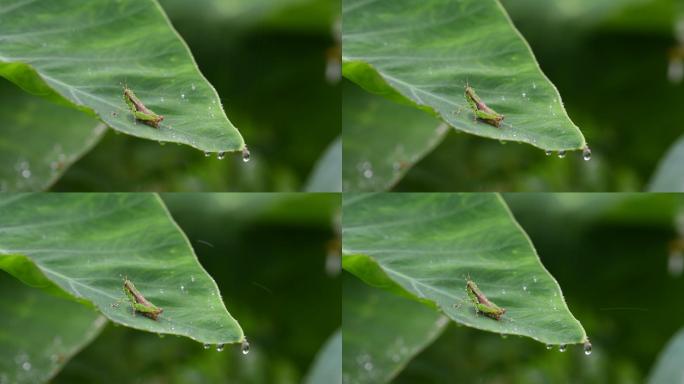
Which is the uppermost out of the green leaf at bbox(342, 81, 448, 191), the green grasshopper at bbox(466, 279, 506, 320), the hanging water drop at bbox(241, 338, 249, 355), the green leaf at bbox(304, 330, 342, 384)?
the green leaf at bbox(342, 81, 448, 191)

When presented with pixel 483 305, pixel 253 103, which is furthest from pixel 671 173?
pixel 253 103

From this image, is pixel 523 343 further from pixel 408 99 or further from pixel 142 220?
pixel 142 220

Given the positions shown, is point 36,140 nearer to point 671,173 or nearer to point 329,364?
point 329,364

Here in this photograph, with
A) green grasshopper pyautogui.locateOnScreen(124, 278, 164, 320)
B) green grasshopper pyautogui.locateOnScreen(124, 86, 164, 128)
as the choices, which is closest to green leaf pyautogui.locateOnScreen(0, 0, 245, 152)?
green grasshopper pyautogui.locateOnScreen(124, 86, 164, 128)

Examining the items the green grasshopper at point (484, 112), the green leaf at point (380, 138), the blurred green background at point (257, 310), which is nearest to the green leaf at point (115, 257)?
the blurred green background at point (257, 310)

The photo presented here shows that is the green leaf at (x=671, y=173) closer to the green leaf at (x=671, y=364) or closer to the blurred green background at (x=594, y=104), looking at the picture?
the blurred green background at (x=594, y=104)

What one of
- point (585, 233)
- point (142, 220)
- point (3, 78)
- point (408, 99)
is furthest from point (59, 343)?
point (585, 233)

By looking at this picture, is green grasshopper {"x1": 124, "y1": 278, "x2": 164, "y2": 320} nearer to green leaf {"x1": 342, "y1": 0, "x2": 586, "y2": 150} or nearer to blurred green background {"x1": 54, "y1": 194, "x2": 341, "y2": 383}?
blurred green background {"x1": 54, "y1": 194, "x2": 341, "y2": 383}

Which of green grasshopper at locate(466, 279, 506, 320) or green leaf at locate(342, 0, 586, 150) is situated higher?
green leaf at locate(342, 0, 586, 150)
